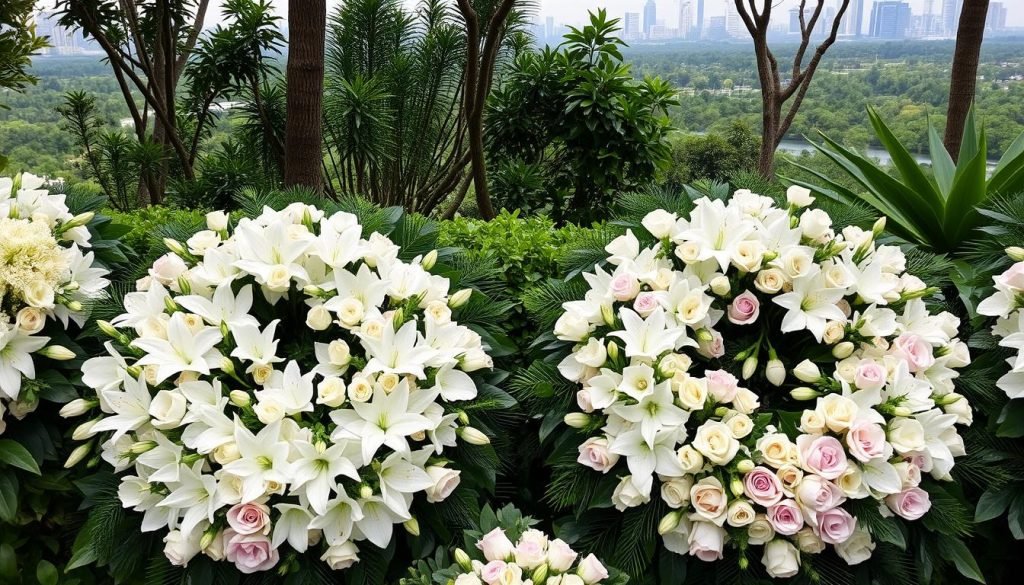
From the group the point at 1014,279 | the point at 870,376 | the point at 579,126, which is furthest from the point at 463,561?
the point at 579,126

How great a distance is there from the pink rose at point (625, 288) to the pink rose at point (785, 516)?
0.52 m

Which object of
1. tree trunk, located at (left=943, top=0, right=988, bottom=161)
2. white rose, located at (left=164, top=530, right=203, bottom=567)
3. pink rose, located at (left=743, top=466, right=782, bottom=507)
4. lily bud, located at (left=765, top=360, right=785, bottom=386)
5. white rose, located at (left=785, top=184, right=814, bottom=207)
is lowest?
white rose, located at (left=164, top=530, right=203, bottom=567)

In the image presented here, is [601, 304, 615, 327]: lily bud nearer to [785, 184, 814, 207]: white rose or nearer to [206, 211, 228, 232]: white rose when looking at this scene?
[785, 184, 814, 207]: white rose

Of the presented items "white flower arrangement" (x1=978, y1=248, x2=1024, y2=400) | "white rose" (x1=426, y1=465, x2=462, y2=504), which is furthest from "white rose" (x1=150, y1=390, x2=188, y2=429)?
"white flower arrangement" (x1=978, y1=248, x2=1024, y2=400)

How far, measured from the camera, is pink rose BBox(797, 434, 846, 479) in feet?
4.76

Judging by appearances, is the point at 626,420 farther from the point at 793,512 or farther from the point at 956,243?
the point at 956,243

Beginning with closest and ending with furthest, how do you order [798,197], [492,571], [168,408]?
[492,571], [168,408], [798,197]

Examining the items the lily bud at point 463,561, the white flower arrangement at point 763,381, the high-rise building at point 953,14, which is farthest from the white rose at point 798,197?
the high-rise building at point 953,14

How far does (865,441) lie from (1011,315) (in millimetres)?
706

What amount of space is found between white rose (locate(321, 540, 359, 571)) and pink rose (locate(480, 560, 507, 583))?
1.04 ft

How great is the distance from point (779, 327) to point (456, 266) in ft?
2.69

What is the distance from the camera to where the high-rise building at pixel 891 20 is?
14.3 meters

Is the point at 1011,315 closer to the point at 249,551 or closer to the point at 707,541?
the point at 707,541

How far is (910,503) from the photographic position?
154 cm
